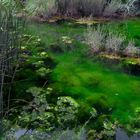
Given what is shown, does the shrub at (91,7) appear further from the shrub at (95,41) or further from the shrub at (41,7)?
the shrub at (95,41)

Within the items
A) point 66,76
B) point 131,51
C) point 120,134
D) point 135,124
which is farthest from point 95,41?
point 120,134

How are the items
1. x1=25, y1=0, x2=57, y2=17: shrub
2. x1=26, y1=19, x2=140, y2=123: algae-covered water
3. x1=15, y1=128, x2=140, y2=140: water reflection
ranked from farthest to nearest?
x1=25, y1=0, x2=57, y2=17: shrub < x1=26, y1=19, x2=140, y2=123: algae-covered water < x1=15, y1=128, x2=140, y2=140: water reflection

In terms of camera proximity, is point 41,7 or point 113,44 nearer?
point 113,44

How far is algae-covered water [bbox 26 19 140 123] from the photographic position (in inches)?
225

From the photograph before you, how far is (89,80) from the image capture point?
6527 millimetres

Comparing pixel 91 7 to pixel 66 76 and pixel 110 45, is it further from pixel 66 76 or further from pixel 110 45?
pixel 66 76

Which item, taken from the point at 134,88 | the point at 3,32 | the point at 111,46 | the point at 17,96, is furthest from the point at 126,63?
the point at 3,32

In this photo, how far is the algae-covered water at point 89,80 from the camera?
18.8 ft

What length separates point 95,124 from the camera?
5.20 meters

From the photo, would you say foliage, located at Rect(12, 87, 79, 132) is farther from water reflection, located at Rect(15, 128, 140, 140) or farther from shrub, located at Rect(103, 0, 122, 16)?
shrub, located at Rect(103, 0, 122, 16)

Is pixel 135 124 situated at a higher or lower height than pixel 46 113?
lower

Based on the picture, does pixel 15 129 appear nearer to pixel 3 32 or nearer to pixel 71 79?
pixel 3 32

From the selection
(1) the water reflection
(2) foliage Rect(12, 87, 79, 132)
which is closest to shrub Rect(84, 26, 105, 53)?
(2) foliage Rect(12, 87, 79, 132)

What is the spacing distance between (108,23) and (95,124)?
4616 millimetres
